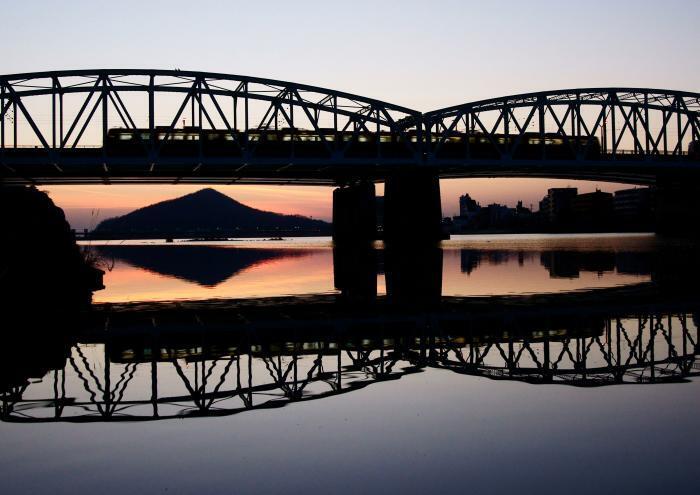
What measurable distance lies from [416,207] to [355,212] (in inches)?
907

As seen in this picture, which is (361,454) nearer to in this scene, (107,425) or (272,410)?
(272,410)

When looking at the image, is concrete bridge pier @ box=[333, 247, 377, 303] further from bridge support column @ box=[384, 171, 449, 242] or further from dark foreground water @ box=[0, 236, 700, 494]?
bridge support column @ box=[384, 171, 449, 242]

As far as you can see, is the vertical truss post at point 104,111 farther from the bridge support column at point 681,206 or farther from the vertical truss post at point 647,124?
the bridge support column at point 681,206

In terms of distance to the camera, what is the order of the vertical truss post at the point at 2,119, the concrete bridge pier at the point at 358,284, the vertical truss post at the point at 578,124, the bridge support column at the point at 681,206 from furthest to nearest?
the bridge support column at the point at 681,206 → the vertical truss post at the point at 578,124 → the vertical truss post at the point at 2,119 → the concrete bridge pier at the point at 358,284

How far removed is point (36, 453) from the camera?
34.8ft

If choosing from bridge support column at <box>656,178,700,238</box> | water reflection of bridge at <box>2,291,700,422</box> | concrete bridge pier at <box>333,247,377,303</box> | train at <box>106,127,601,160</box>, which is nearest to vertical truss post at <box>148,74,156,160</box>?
train at <box>106,127,601,160</box>

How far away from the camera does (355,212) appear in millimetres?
133500

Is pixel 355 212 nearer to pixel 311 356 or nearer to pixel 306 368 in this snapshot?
pixel 311 356

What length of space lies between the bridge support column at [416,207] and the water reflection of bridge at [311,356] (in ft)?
270

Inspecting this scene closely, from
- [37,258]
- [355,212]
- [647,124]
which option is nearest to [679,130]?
[647,124]

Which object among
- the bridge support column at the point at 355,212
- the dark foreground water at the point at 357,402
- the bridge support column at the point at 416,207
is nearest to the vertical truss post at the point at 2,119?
the bridge support column at the point at 416,207

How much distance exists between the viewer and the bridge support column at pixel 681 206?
555ft

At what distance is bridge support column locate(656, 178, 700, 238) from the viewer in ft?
555

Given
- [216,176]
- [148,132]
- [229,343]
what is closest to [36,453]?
[229,343]
